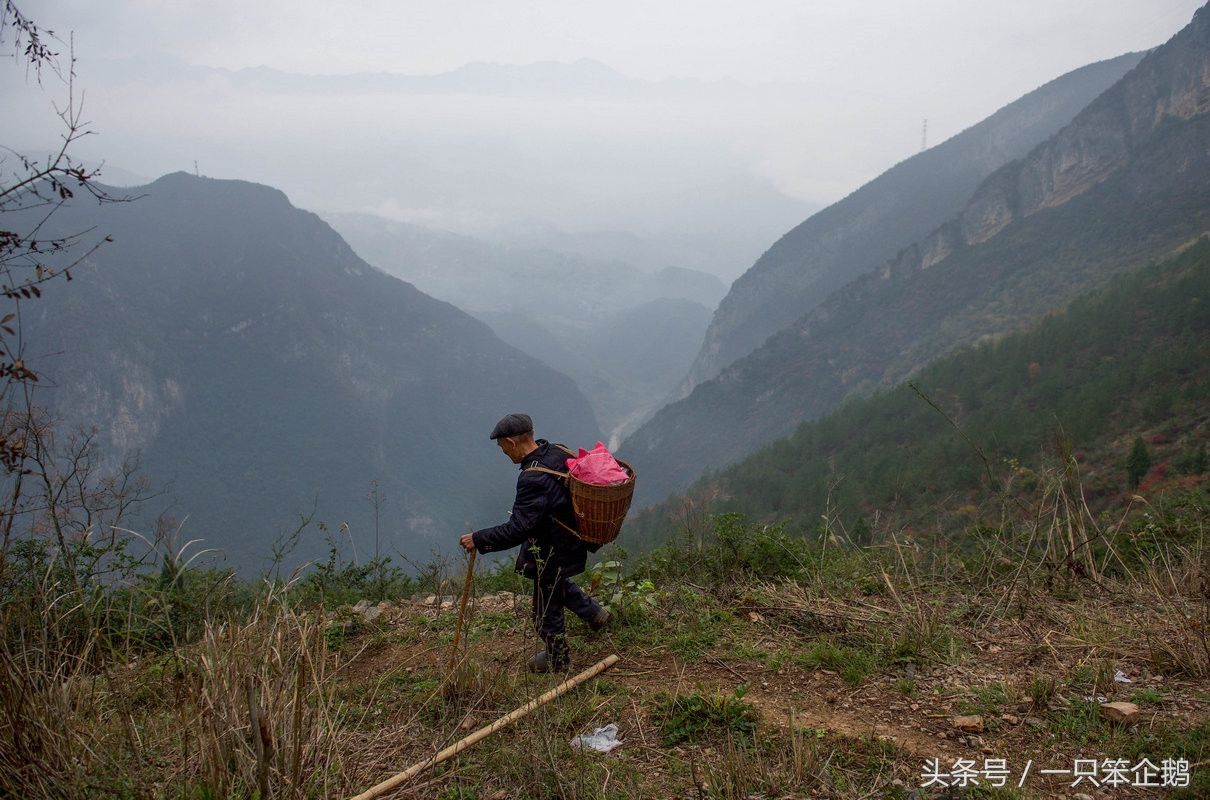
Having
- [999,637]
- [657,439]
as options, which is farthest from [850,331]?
[999,637]

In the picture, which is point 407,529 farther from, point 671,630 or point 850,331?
point 671,630

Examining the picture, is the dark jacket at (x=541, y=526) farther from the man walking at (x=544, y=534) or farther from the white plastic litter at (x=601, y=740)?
the white plastic litter at (x=601, y=740)

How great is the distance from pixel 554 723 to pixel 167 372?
101 metres

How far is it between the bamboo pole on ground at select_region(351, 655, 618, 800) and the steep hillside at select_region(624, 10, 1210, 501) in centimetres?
6925

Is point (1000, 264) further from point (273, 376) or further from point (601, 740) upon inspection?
point (273, 376)

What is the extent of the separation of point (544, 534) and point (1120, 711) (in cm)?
293

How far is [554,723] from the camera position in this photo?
3.20 m

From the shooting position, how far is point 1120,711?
9.82 feet

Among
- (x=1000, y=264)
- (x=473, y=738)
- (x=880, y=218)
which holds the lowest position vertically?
(x=473, y=738)

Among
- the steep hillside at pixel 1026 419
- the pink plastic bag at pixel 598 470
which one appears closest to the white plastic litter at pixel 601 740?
the pink plastic bag at pixel 598 470

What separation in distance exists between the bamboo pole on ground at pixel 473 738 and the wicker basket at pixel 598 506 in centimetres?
79

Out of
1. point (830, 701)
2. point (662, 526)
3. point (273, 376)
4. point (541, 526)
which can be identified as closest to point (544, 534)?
point (541, 526)

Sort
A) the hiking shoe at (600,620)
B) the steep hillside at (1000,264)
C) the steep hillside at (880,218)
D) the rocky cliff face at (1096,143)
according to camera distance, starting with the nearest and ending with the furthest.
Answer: the hiking shoe at (600,620) < the steep hillside at (1000,264) < the rocky cliff face at (1096,143) < the steep hillside at (880,218)

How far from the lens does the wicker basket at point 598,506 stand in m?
3.72
